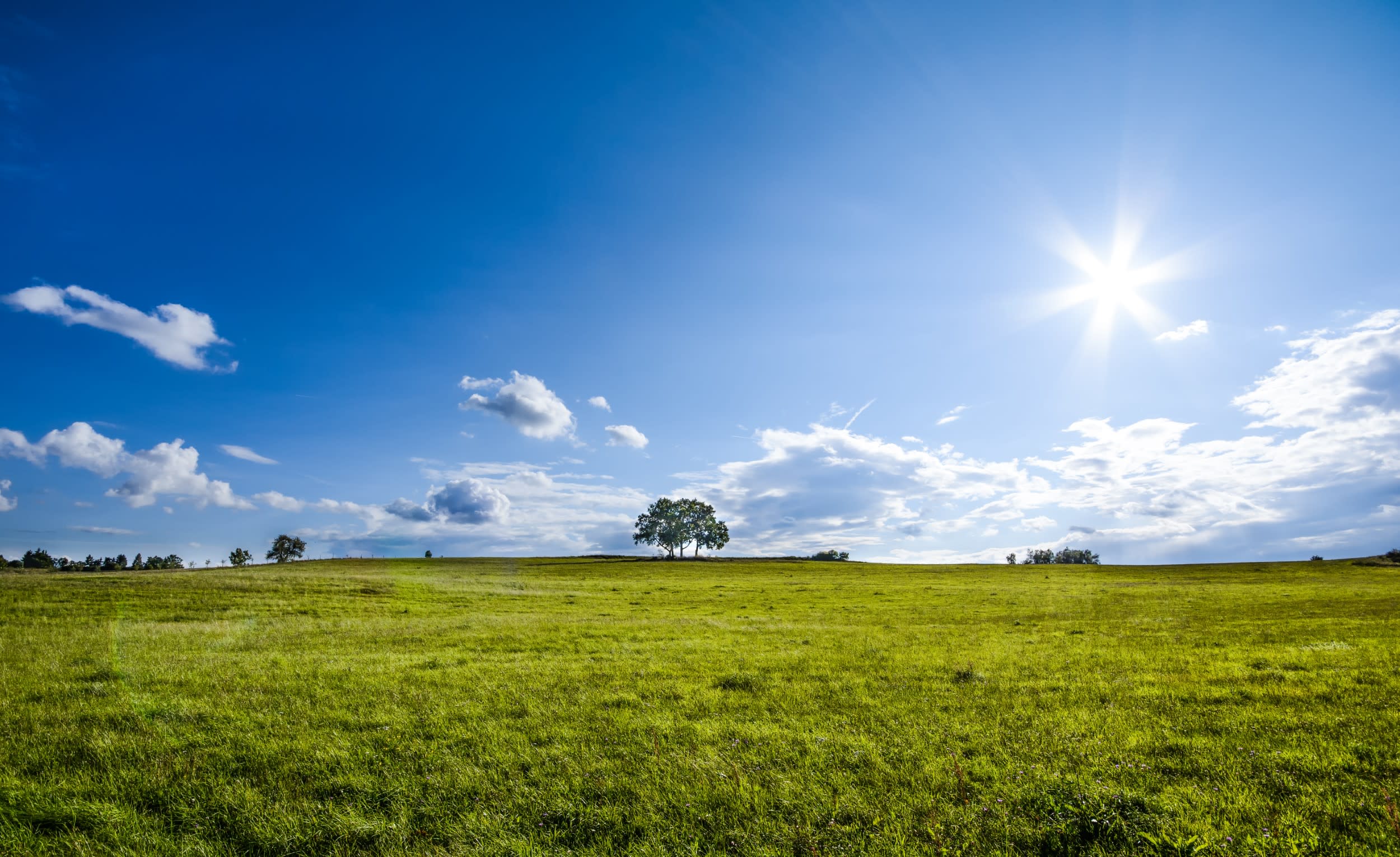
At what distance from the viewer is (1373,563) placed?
95.5 meters

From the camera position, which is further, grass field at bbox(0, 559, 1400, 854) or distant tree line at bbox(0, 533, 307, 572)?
distant tree line at bbox(0, 533, 307, 572)

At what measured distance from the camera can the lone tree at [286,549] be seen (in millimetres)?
140875

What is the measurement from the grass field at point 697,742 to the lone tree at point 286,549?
141308 mm

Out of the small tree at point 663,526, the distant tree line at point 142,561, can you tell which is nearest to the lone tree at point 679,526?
the small tree at point 663,526

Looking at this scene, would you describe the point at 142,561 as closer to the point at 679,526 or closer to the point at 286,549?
the point at 286,549

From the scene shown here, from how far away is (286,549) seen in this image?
467 feet

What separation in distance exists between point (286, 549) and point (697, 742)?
170332 mm

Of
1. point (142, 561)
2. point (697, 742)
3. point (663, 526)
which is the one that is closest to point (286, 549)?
point (142, 561)

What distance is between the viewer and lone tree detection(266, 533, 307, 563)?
462 ft

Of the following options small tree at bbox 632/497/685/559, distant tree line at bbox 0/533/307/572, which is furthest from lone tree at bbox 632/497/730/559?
distant tree line at bbox 0/533/307/572

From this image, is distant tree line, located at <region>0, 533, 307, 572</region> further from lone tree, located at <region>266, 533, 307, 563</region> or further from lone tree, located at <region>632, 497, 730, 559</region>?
lone tree, located at <region>632, 497, 730, 559</region>

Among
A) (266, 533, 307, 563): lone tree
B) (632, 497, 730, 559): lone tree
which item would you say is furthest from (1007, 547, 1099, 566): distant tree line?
(266, 533, 307, 563): lone tree

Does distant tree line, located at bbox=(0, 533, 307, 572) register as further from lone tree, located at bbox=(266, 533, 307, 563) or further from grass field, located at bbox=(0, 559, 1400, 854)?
grass field, located at bbox=(0, 559, 1400, 854)

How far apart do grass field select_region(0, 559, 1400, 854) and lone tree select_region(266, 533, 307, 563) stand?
141308 mm
